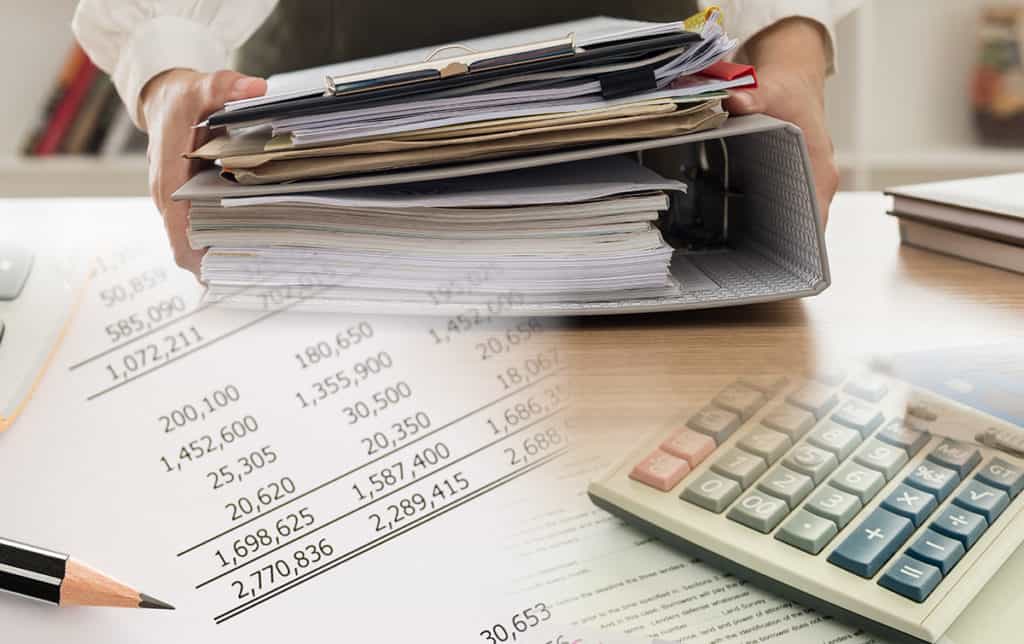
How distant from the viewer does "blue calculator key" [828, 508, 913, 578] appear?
0.25 metres

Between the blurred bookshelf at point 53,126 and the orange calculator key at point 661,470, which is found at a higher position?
the blurred bookshelf at point 53,126

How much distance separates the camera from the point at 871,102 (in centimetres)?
189

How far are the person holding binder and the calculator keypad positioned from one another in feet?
0.64

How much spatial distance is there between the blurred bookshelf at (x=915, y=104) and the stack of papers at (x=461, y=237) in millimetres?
1501

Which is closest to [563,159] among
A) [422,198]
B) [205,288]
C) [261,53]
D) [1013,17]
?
[422,198]

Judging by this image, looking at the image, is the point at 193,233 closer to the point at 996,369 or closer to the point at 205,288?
the point at 205,288

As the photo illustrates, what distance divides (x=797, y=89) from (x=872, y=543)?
330 mm

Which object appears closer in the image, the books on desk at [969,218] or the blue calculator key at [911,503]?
the blue calculator key at [911,503]

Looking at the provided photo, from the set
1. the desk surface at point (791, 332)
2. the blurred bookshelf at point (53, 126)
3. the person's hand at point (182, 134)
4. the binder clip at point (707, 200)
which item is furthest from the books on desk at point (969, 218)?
the blurred bookshelf at point (53, 126)

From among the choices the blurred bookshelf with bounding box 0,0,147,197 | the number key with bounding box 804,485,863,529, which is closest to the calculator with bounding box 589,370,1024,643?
the number key with bounding box 804,485,863,529

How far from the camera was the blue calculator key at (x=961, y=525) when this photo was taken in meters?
0.26

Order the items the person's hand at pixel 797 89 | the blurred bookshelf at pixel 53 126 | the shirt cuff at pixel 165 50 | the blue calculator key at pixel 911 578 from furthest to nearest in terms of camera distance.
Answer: the blurred bookshelf at pixel 53 126
the shirt cuff at pixel 165 50
the person's hand at pixel 797 89
the blue calculator key at pixel 911 578

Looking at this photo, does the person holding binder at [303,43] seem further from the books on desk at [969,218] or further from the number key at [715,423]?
the number key at [715,423]

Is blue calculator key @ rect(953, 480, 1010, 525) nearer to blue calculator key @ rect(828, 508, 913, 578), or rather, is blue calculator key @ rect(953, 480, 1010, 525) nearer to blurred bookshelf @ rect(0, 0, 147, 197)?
blue calculator key @ rect(828, 508, 913, 578)
